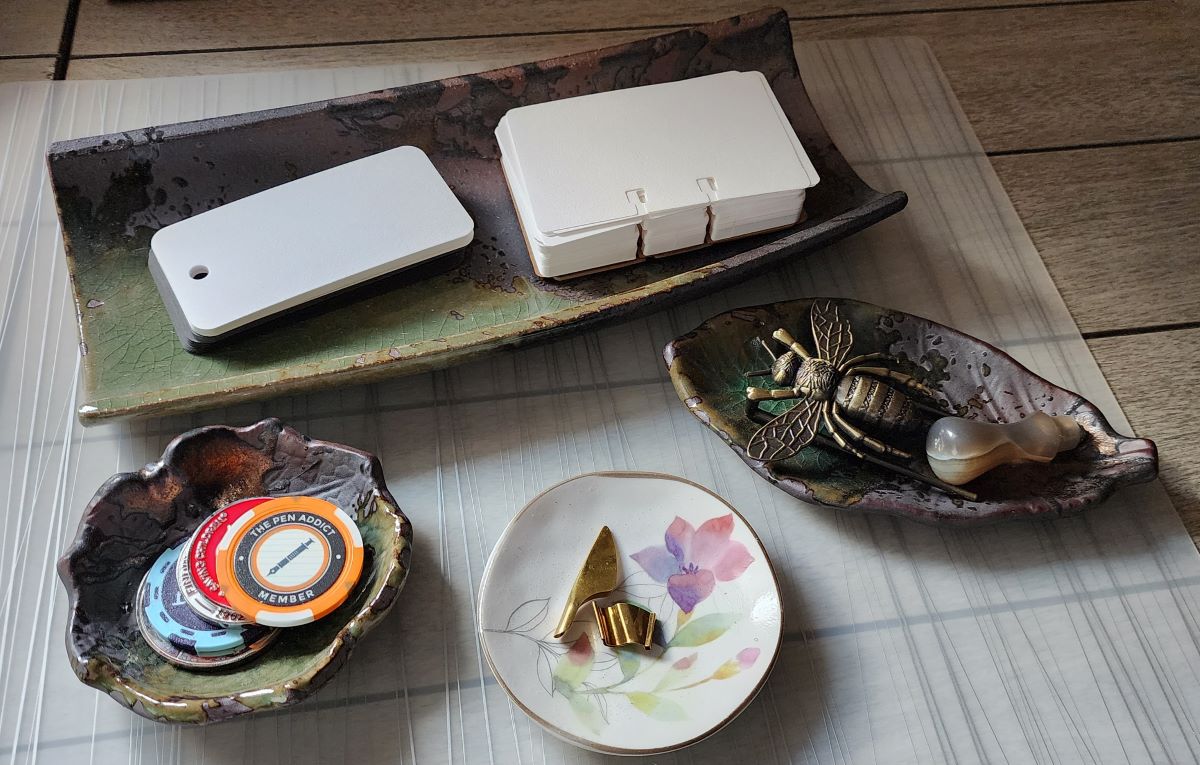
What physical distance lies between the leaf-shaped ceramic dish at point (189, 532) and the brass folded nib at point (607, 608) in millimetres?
115

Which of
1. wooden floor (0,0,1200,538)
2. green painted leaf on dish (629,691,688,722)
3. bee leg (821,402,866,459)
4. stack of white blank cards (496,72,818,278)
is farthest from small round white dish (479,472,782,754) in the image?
wooden floor (0,0,1200,538)

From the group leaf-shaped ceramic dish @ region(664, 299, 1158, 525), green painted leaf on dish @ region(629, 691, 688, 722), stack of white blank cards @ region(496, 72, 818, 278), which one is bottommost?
green painted leaf on dish @ region(629, 691, 688, 722)

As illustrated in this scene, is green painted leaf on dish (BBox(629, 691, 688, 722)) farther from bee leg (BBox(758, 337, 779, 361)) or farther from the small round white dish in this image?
bee leg (BBox(758, 337, 779, 361))

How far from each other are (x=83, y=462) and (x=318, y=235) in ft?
0.83

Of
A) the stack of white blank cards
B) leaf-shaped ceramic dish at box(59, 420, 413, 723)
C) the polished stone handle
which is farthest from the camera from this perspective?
the stack of white blank cards

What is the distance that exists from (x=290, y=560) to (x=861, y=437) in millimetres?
413

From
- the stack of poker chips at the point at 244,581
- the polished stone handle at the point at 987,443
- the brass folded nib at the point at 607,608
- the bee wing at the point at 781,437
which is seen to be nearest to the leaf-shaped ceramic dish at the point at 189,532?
the stack of poker chips at the point at 244,581

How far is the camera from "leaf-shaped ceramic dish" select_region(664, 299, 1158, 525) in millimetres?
719

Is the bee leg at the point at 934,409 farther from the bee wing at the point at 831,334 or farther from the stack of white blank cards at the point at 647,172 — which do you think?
the stack of white blank cards at the point at 647,172

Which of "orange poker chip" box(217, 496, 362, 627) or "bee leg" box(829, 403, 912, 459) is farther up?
"bee leg" box(829, 403, 912, 459)

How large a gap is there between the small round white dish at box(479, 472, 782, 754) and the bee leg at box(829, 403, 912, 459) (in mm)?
110

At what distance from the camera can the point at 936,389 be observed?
31.5 inches

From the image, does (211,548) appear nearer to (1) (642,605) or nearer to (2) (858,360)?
(1) (642,605)

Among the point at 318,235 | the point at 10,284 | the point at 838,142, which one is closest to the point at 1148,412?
the point at 838,142
